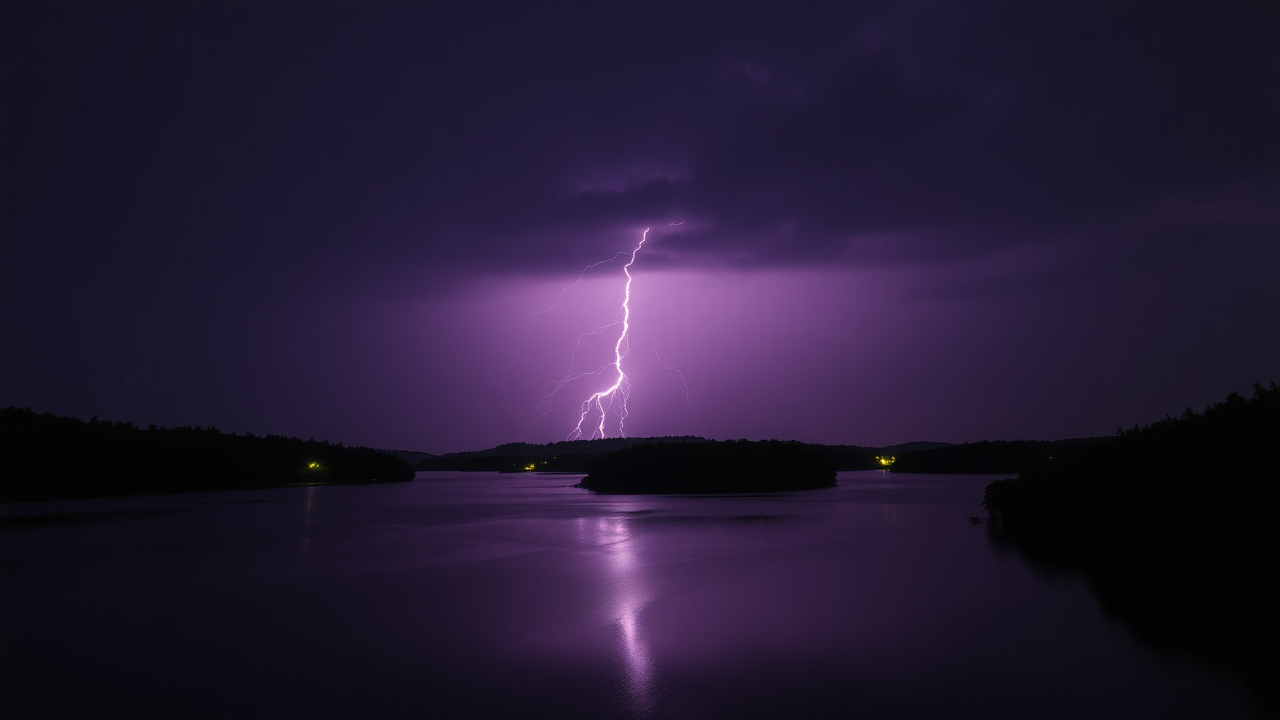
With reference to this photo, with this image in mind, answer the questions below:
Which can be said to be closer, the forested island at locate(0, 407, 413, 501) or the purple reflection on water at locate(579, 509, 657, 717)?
the purple reflection on water at locate(579, 509, 657, 717)

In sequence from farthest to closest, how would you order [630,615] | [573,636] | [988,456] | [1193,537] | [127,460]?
[988,456] < [127,460] < [1193,537] < [630,615] < [573,636]

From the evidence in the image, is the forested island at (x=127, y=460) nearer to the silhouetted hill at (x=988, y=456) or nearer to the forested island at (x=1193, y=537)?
the forested island at (x=1193, y=537)

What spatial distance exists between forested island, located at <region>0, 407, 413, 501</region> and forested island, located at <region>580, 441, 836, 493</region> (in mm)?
41557

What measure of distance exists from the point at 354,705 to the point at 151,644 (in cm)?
521

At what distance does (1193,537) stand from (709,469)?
59043mm

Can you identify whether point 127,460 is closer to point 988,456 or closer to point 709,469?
point 709,469

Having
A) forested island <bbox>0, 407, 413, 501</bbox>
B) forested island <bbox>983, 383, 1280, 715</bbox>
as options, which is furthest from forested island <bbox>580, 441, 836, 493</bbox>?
forested island <bbox>983, 383, 1280, 715</bbox>

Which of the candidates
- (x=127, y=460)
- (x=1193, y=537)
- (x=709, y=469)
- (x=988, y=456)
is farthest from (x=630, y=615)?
(x=988, y=456)

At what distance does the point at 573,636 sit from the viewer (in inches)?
414

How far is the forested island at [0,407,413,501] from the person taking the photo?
54.8 metres

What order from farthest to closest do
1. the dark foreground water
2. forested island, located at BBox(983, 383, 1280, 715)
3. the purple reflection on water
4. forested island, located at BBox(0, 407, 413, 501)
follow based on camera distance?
forested island, located at BBox(0, 407, 413, 501) < forested island, located at BBox(983, 383, 1280, 715) < the purple reflection on water < the dark foreground water

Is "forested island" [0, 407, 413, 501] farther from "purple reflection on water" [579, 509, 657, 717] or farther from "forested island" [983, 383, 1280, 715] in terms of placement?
"forested island" [983, 383, 1280, 715]

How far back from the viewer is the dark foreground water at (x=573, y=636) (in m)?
7.72

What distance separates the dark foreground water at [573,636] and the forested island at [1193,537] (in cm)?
89
